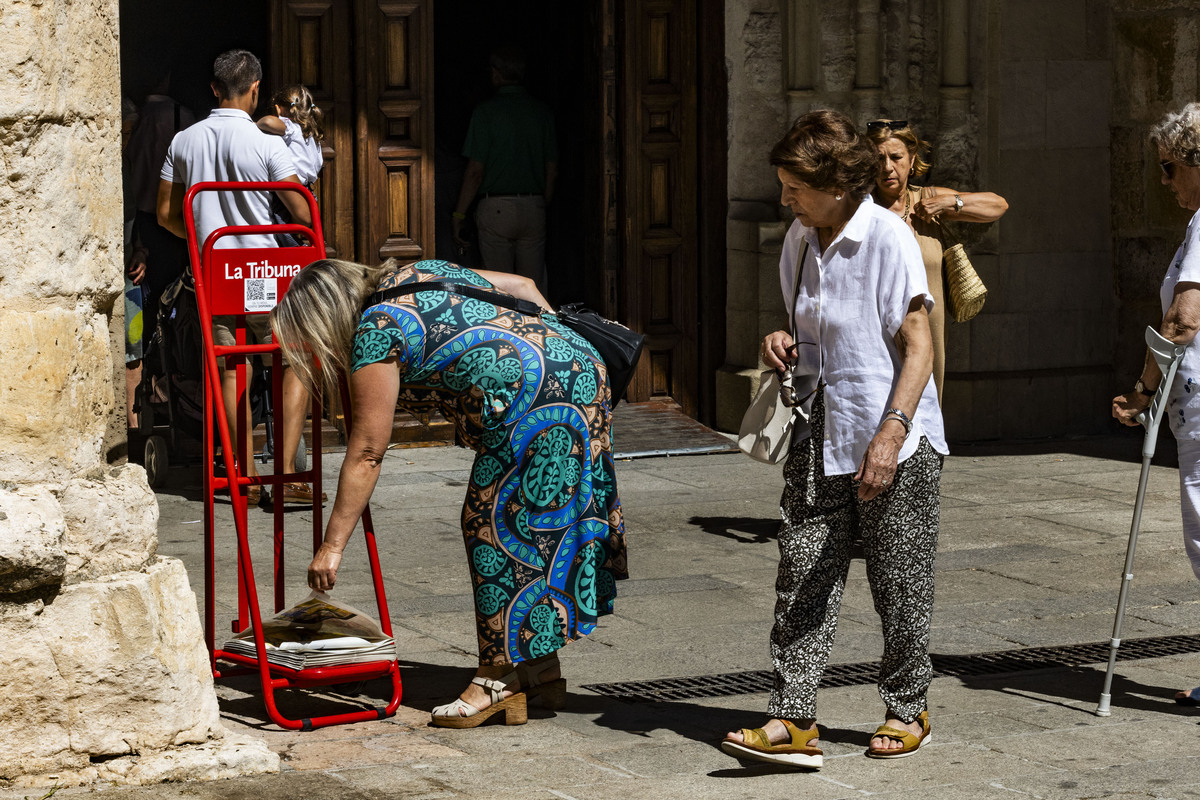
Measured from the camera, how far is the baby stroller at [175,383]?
27.7ft

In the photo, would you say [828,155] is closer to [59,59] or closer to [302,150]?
[59,59]

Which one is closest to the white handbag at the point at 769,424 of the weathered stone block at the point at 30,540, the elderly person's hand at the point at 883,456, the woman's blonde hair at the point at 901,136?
the elderly person's hand at the point at 883,456

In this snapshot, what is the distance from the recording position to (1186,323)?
512cm

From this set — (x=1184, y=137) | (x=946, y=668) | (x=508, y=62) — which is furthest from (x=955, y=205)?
(x=508, y=62)

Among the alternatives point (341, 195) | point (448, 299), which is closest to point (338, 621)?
point (448, 299)

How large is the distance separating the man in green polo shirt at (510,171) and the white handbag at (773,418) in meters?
5.93

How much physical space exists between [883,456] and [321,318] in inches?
58.5

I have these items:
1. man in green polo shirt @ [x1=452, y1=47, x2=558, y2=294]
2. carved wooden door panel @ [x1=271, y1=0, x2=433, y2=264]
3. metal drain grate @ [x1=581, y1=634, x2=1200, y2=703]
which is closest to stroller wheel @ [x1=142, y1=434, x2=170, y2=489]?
carved wooden door panel @ [x1=271, y1=0, x2=433, y2=264]

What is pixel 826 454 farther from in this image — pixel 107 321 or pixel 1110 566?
pixel 1110 566

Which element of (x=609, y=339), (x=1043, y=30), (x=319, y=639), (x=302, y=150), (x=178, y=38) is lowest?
(x=319, y=639)

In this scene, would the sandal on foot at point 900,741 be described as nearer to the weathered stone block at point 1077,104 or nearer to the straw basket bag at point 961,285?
the straw basket bag at point 961,285

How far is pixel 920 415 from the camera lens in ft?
15.0

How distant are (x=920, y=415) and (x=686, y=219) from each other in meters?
5.83

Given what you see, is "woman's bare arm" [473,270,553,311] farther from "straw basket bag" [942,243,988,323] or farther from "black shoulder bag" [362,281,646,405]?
"straw basket bag" [942,243,988,323]
